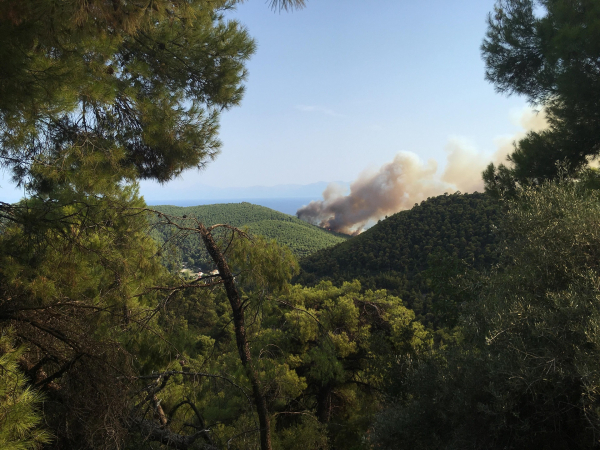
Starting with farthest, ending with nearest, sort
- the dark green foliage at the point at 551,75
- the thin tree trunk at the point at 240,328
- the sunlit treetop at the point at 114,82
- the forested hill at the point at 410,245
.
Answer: the forested hill at the point at 410,245, the dark green foliage at the point at 551,75, the thin tree trunk at the point at 240,328, the sunlit treetop at the point at 114,82

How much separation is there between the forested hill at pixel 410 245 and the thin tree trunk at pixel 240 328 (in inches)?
758

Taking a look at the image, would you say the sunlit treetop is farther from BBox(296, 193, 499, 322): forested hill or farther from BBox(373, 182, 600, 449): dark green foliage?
BBox(296, 193, 499, 322): forested hill

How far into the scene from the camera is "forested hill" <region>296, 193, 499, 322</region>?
26.5 metres

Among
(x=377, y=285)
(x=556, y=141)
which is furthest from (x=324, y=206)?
(x=556, y=141)

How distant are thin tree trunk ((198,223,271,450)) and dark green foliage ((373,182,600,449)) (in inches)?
62.7

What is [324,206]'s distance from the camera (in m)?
80.7

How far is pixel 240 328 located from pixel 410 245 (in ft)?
101

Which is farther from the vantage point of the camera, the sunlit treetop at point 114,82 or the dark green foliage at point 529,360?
the dark green foliage at point 529,360

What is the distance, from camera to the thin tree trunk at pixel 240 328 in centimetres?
423

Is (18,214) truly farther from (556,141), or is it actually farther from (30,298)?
(556,141)

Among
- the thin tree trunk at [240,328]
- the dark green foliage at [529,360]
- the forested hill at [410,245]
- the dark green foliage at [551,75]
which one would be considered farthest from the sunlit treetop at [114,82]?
the forested hill at [410,245]

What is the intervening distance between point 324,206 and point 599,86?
247 ft

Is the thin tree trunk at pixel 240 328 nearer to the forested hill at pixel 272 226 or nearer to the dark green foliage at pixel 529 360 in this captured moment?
the dark green foliage at pixel 529 360

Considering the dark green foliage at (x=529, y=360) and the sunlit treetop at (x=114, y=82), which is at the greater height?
the sunlit treetop at (x=114, y=82)
